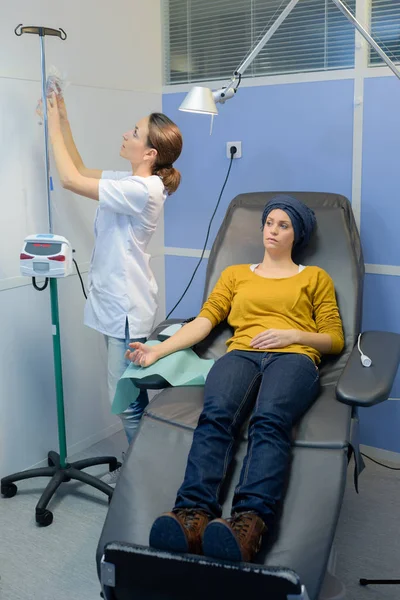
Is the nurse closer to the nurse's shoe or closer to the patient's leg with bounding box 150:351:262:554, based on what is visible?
the nurse's shoe

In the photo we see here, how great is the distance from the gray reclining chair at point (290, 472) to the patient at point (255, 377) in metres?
0.05

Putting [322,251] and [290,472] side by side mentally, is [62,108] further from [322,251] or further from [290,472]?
[290,472]

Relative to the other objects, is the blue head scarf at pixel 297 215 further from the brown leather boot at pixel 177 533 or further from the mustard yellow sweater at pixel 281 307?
the brown leather boot at pixel 177 533

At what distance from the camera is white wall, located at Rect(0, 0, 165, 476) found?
244 cm

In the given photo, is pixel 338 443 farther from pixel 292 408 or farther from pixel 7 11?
pixel 7 11

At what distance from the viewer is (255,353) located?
214cm

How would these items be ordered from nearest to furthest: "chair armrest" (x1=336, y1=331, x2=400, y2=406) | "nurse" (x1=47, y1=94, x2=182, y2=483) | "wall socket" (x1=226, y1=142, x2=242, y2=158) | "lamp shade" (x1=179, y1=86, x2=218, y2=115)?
"chair armrest" (x1=336, y1=331, x2=400, y2=406) → "lamp shade" (x1=179, y1=86, x2=218, y2=115) → "nurse" (x1=47, y1=94, x2=182, y2=483) → "wall socket" (x1=226, y1=142, x2=242, y2=158)

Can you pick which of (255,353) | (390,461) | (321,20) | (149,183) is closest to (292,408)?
(255,353)

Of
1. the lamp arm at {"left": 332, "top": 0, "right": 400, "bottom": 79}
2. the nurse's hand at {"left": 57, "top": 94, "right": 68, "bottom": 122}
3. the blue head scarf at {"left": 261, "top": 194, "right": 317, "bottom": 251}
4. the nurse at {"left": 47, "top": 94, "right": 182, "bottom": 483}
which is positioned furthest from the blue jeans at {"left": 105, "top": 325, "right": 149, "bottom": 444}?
the lamp arm at {"left": 332, "top": 0, "right": 400, "bottom": 79}

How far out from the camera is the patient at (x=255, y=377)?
A: 1554mm

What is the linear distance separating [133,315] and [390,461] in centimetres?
124

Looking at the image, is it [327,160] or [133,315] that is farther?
[327,160]

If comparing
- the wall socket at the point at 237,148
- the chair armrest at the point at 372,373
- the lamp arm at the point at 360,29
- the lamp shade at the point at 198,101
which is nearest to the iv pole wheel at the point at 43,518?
the chair armrest at the point at 372,373

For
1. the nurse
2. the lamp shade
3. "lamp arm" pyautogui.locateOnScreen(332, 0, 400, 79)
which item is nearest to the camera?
"lamp arm" pyautogui.locateOnScreen(332, 0, 400, 79)
